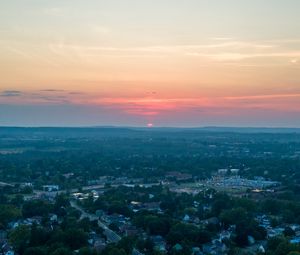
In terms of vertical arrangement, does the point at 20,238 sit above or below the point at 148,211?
above

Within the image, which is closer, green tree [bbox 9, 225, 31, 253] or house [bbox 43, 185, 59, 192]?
green tree [bbox 9, 225, 31, 253]

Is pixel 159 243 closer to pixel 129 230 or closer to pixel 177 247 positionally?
pixel 177 247

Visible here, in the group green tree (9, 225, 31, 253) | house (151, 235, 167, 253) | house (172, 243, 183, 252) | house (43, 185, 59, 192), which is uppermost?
green tree (9, 225, 31, 253)

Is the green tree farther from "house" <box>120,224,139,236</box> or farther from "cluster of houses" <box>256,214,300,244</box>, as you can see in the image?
"cluster of houses" <box>256,214,300,244</box>

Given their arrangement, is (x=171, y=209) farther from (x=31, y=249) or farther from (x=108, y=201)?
(x=31, y=249)

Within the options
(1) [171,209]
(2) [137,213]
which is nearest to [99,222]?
(2) [137,213]

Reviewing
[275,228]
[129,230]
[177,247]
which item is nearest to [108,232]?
[129,230]

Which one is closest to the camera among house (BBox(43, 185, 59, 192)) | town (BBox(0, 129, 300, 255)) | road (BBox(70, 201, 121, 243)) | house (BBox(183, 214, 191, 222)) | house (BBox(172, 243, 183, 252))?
house (BBox(172, 243, 183, 252))

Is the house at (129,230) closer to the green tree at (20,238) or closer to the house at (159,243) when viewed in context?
the house at (159,243)

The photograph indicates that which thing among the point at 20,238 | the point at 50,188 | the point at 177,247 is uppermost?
the point at 20,238

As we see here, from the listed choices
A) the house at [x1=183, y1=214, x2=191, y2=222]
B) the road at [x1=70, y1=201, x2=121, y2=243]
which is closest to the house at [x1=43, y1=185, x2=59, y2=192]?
the road at [x1=70, y1=201, x2=121, y2=243]

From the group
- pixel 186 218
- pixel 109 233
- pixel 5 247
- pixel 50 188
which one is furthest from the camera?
pixel 50 188

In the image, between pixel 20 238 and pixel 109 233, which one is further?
pixel 109 233
